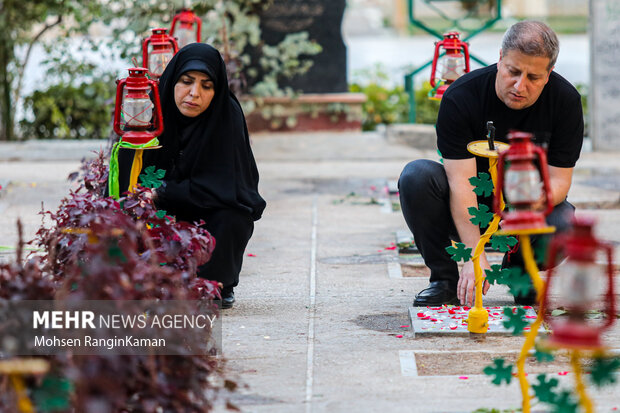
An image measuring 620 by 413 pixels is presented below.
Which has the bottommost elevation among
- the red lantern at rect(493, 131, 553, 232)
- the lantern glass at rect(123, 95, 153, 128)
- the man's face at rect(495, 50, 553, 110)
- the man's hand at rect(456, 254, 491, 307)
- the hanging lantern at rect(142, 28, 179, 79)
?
the man's hand at rect(456, 254, 491, 307)

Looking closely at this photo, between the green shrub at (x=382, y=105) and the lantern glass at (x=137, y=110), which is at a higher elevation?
the lantern glass at (x=137, y=110)

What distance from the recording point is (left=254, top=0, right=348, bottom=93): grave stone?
410 inches

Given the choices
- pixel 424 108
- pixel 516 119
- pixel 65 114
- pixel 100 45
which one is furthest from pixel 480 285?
pixel 65 114

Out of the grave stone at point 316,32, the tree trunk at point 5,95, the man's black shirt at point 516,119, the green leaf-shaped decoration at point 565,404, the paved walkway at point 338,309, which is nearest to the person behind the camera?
the green leaf-shaped decoration at point 565,404

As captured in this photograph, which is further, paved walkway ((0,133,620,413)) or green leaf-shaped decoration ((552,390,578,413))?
paved walkway ((0,133,620,413))

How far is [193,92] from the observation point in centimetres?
429

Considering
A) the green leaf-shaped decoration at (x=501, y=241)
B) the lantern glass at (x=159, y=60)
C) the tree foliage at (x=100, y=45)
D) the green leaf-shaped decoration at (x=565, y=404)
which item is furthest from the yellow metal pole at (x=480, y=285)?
the tree foliage at (x=100, y=45)

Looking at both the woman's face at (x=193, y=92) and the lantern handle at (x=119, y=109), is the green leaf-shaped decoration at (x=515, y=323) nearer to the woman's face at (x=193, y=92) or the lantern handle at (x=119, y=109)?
the lantern handle at (x=119, y=109)

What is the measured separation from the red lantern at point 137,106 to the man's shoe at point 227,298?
2.65 feet

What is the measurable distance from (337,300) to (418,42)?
81.9 feet

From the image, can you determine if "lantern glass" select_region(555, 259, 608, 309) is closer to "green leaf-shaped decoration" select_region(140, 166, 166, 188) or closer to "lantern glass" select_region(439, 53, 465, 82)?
"green leaf-shaped decoration" select_region(140, 166, 166, 188)

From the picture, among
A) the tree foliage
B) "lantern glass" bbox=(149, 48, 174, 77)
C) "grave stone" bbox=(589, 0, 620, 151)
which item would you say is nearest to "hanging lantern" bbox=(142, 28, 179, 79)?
"lantern glass" bbox=(149, 48, 174, 77)

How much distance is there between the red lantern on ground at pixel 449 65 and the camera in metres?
5.46

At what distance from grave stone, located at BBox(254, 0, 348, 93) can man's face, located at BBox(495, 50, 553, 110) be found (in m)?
6.64
